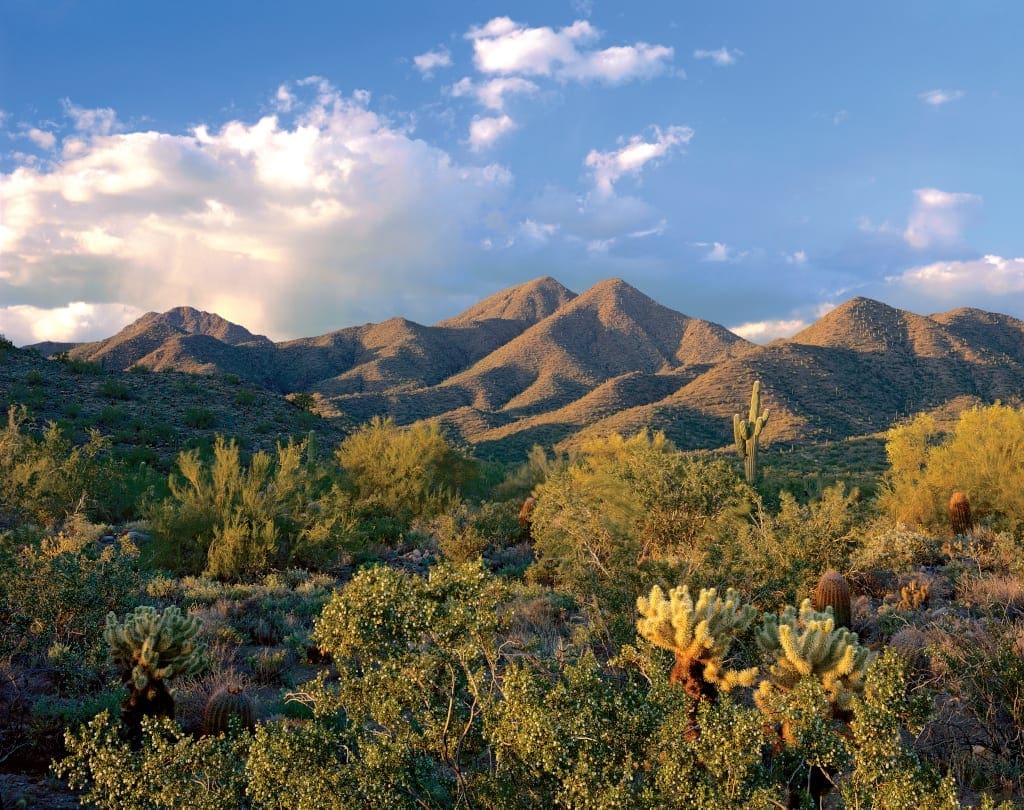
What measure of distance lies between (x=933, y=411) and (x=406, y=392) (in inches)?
1631

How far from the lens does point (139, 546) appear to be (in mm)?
14305

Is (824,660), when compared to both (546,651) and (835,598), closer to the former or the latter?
(546,651)

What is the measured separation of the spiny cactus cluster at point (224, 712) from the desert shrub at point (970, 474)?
14.0 metres

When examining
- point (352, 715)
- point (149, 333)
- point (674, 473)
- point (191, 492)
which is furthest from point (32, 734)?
point (149, 333)

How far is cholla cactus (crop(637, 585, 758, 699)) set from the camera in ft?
18.8

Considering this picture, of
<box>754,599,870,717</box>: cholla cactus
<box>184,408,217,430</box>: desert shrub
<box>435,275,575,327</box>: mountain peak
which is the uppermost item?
<box>435,275,575,327</box>: mountain peak

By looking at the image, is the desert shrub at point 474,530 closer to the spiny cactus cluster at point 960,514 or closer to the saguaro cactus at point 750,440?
the saguaro cactus at point 750,440

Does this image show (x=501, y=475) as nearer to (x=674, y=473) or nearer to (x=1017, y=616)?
(x=674, y=473)

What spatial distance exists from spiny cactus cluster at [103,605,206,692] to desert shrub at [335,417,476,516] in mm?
13475

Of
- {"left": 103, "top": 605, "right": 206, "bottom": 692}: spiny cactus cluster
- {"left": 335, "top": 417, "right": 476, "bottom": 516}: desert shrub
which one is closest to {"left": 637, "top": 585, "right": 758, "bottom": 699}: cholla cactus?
{"left": 103, "top": 605, "right": 206, "bottom": 692}: spiny cactus cluster

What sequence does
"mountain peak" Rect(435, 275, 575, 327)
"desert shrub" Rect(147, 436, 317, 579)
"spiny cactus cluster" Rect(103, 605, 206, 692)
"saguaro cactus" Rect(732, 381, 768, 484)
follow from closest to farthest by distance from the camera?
"spiny cactus cluster" Rect(103, 605, 206, 692)
"desert shrub" Rect(147, 436, 317, 579)
"saguaro cactus" Rect(732, 381, 768, 484)
"mountain peak" Rect(435, 275, 575, 327)

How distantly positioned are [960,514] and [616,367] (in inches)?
2351

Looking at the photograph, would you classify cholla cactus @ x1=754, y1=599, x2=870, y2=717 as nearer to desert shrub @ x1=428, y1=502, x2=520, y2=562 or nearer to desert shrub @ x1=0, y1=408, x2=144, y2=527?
desert shrub @ x1=428, y1=502, x2=520, y2=562

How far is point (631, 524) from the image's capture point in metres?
12.4
